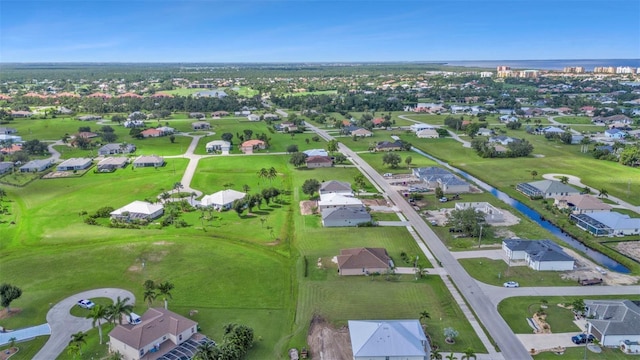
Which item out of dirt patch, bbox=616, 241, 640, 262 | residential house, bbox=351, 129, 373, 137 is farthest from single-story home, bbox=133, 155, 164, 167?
dirt patch, bbox=616, 241, 640, 262

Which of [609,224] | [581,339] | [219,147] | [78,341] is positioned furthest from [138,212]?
[609,224]

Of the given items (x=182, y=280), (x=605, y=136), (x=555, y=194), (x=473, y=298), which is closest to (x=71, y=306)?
(x=182, y=280)

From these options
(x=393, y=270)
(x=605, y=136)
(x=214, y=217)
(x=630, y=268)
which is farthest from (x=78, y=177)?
(x=605, y=136)

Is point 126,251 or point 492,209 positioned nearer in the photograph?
point 126,251

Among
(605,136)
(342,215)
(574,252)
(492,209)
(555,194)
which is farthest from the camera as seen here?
(605,136)

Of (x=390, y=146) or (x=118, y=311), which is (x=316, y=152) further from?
(x=118, y=311)

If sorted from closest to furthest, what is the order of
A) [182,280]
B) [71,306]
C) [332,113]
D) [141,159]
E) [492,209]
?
[71,306], [182,280], [492,209], [141,159], [332,113]

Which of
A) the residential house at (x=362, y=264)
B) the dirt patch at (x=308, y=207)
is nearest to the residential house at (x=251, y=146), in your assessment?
the dirt patch at (x=308, y=207)

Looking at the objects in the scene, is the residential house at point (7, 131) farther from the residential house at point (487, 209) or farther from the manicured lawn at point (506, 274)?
the manicured lawn at point (506, 274)

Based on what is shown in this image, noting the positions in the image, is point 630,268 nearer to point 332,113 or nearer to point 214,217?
point 214,217
